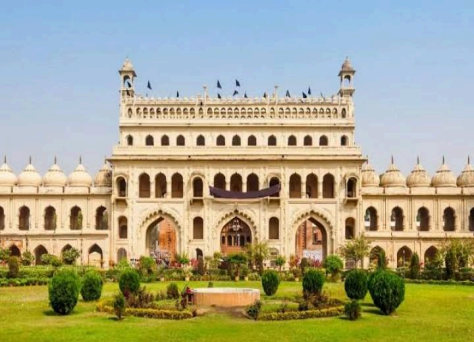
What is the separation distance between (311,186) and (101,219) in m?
20.1

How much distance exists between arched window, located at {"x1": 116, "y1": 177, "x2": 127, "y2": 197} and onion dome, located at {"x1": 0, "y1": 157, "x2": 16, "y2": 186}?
10.3 m

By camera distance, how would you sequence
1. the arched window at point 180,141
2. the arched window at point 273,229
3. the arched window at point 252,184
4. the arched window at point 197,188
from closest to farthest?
the arched window at point 273,229
the arched window at point 197,188
the arched window at point 180,141
the arched window at point 252,184

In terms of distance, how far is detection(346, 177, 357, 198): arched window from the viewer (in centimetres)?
5416

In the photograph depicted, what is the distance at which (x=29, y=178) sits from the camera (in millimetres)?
57656

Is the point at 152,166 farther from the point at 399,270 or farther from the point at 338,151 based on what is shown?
the point at 399,270

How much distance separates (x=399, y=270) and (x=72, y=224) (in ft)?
98.8

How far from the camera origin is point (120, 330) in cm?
1989

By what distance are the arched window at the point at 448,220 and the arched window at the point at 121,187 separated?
1165 inches

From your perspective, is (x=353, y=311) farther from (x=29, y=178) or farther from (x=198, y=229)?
(x=29, y=178)

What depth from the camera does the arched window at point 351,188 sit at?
54.2m

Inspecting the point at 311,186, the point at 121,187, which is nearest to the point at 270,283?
the point at 311,186

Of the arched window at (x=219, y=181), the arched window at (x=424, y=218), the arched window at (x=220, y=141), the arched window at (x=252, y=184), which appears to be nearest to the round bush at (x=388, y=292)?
the arched window at (x=219, y=181)

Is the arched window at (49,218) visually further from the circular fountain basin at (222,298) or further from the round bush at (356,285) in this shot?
the round bush at (356,285)

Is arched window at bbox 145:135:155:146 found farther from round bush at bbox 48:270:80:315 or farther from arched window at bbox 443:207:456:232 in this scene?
round bush at bbox 48:270:80:315
